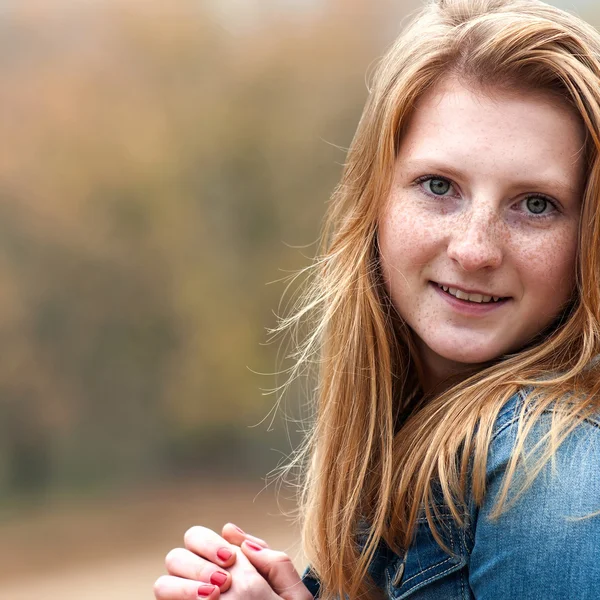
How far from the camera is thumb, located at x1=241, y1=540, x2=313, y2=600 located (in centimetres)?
133

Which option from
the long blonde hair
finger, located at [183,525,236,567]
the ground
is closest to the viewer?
the long blonde hair

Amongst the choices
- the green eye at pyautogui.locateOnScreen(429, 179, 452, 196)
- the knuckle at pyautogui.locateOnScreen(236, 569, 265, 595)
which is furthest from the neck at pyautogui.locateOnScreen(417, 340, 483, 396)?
the knuckle at pyautogui.locateOnScreen(236, 569, 265, 595)

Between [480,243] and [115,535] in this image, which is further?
[115,535]

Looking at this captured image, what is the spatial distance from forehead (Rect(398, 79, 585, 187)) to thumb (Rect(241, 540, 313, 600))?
608 mm

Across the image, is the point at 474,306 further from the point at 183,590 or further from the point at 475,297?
the point at 183,590

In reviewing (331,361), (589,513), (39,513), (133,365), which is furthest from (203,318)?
(589,513)

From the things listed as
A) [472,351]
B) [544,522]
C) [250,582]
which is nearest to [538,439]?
[544,522]

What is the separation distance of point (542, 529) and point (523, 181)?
1.40 ft

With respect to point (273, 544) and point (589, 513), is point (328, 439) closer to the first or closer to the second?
point (589, 513)

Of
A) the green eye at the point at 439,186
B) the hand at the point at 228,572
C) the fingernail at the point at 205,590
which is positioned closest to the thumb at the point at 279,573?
the hand at the point at 228,572

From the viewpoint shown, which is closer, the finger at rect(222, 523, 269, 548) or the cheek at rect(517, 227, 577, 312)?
the cheek at rect(517, 227, 577, 312)

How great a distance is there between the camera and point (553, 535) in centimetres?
93

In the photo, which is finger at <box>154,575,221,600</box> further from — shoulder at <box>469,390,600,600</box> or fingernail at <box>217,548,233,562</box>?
shoulder at <box>469,390,600,600</box>

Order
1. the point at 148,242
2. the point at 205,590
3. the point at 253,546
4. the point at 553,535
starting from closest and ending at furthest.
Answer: the point at 553,535
the point at 205,590
the point at 253,546
the point at 148,242
